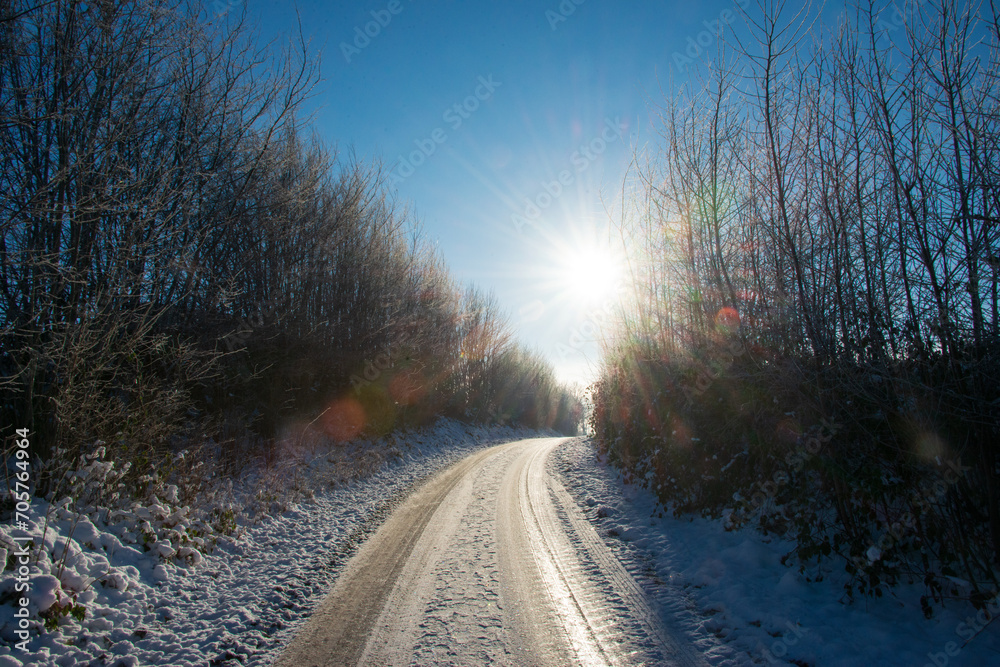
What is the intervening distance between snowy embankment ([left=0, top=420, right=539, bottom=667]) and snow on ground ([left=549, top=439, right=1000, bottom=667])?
12.7ft

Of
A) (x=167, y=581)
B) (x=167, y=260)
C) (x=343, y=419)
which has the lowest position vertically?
(x=167, y=581)

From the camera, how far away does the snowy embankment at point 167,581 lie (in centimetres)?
360

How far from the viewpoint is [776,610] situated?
4168 millimetres

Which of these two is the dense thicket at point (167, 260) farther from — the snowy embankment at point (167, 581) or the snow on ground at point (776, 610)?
the snow on ground at point (776, 610)

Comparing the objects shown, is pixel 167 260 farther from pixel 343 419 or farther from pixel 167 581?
pixel 343 419

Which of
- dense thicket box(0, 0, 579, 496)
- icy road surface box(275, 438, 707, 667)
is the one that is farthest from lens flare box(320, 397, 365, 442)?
icy road surface box(275, 438, 707, 667)

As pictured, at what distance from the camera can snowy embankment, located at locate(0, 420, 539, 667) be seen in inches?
142

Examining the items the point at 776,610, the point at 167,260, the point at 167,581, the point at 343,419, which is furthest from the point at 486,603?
the point at 343,419

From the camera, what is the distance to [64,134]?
5.48 m

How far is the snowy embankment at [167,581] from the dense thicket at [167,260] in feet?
3.48

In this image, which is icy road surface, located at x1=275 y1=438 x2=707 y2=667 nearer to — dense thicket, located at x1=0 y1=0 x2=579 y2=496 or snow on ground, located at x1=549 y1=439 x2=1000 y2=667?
snow on ground, located at x1=549 y1=439 x2=1000 y2=667

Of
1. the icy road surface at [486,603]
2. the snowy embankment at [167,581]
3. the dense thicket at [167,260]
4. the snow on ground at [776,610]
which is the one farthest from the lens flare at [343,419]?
the snow on ground at [776,610]

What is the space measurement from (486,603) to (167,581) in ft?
11.6

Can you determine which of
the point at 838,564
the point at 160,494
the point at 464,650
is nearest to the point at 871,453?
the point at 838,564
